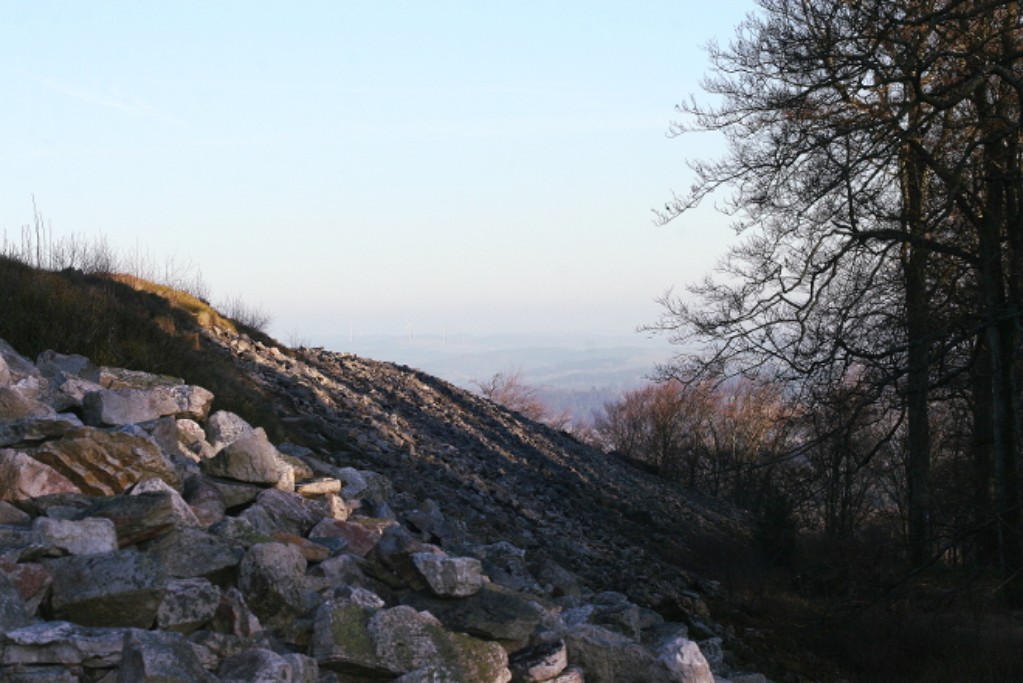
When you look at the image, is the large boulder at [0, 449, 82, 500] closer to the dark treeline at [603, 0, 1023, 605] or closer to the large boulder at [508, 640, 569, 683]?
the large boulder at [508, 640, 569, 683]

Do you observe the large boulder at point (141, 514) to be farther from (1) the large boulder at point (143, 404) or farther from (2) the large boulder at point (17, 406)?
(1) the large boulder at point (143, 404)

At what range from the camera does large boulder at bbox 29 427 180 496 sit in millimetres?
5656

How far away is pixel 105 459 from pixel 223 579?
1.22m

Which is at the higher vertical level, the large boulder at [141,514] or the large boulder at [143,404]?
the large boulder at [143,404]

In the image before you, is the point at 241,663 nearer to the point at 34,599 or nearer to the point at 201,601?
the point at 201,601

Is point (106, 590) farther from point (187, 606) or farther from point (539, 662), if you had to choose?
point (539, 662)

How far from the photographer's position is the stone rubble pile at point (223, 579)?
14.2ft

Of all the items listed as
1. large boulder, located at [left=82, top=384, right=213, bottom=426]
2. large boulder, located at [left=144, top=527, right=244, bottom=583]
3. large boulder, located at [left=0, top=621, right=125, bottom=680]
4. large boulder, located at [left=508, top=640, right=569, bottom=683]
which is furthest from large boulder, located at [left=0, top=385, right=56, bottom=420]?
large boulder, located at [left=508, top=640, right=569, bottom=683]

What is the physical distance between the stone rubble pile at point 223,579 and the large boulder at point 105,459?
0.03ft

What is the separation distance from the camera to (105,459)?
577 centimetres

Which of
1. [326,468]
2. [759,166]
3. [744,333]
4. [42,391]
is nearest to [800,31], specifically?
[759,166]

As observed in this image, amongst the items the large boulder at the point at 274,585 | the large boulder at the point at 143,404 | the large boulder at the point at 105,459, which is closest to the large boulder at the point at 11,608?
the large boulder at the point at 274,585

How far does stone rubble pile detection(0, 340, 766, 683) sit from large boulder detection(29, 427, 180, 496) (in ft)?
0.03

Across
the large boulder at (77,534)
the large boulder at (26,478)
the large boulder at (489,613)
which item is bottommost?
the large boulder at (489,613)
